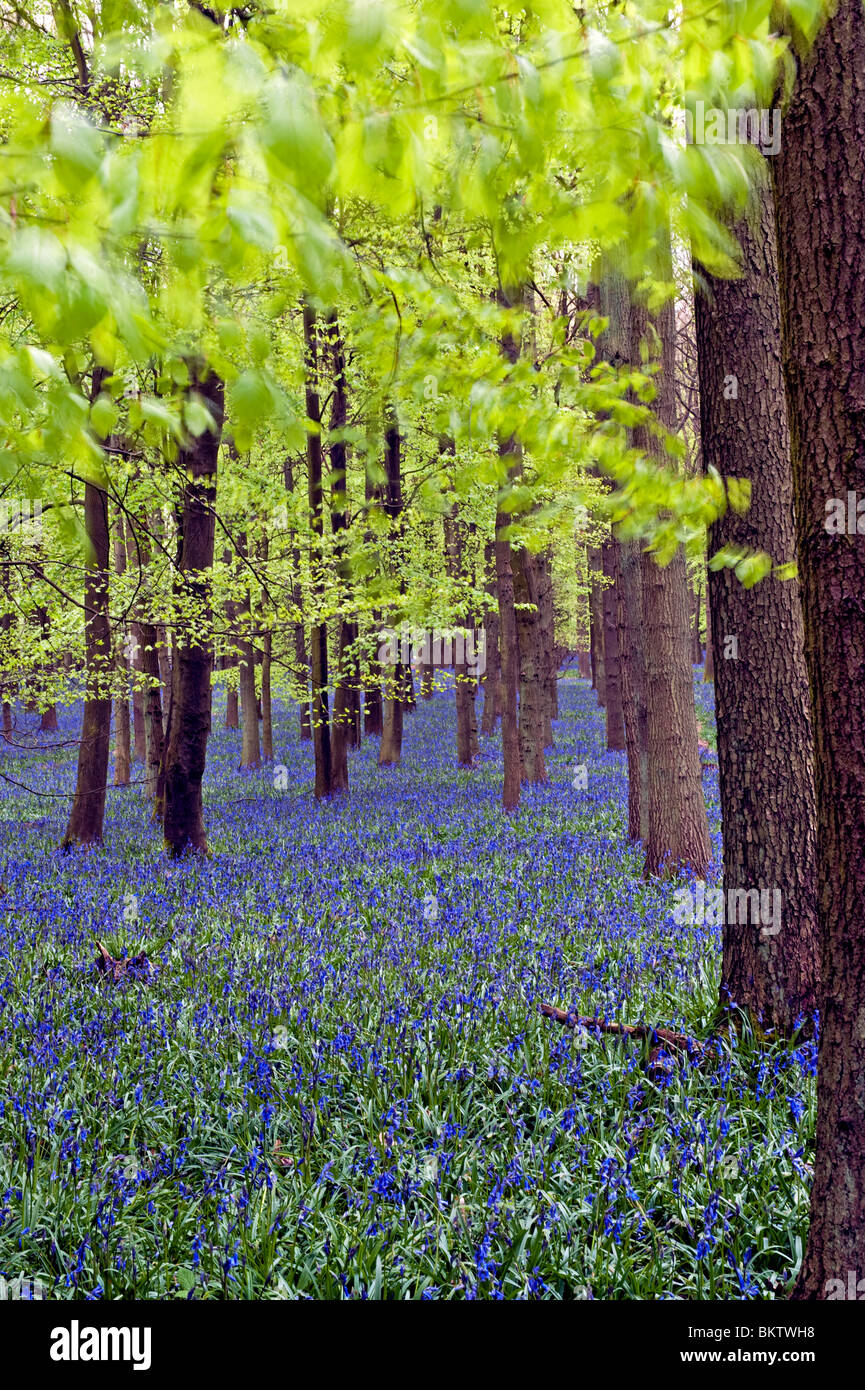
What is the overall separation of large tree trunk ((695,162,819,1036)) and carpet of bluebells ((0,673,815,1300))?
16.9 inches

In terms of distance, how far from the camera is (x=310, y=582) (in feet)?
42.5

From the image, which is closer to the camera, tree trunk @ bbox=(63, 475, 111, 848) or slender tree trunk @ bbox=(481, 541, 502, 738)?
tree trunk @ bbox=(63, 475, 111, 848)

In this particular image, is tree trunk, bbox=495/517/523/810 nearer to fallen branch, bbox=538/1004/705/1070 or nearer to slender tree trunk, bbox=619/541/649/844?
slender tree trunk, bbox=619/541/649/844

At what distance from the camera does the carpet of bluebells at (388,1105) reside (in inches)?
122

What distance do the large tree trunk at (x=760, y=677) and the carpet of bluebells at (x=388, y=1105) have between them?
43 cm

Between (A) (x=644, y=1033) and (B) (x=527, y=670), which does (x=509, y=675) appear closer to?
(B) (x=527, y=670)

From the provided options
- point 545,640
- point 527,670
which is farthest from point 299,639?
point 527,670

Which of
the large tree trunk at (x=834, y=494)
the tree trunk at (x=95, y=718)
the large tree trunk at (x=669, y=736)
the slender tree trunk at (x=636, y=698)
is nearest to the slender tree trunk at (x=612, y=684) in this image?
the slender tree trunk at (x=636, y=698)

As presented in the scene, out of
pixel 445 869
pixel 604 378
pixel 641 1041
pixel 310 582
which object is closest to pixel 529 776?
pixel 310 582

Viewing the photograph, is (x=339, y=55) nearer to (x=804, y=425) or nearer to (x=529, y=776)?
(x=804, y=425)

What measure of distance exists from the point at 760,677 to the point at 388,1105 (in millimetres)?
3088

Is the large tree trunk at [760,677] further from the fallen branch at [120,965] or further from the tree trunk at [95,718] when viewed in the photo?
the tree trunk at [95,718]

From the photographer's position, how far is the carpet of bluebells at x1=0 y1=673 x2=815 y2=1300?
310 centimetres

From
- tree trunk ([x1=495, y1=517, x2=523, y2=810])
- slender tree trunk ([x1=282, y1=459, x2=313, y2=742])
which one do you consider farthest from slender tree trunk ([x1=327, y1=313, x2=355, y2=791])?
tree trunk ([x1=495, y1=517, x2=523, y2=810])
